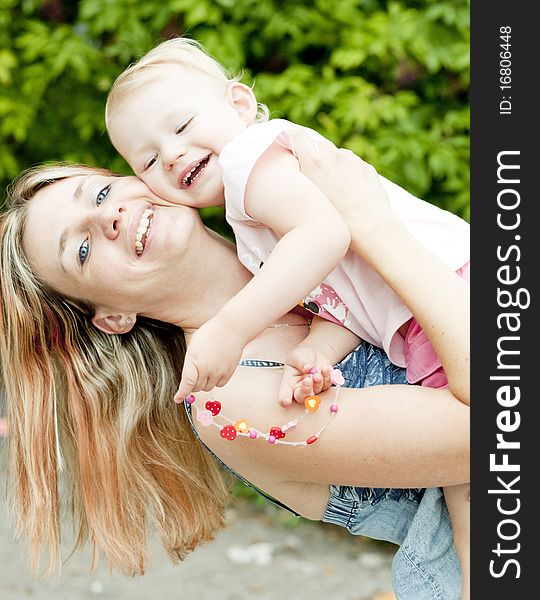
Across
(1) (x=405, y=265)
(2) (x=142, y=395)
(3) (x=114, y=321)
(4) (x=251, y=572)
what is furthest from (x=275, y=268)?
(4) (x=251, y=572)

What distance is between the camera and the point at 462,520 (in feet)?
6.62

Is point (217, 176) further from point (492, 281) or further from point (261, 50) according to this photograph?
point (261, 50)

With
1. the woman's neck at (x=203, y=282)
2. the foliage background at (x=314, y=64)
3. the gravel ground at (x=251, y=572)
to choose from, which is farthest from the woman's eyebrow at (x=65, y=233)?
the gravel ground at (x=251, y=572)

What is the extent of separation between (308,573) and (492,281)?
9.52 feet

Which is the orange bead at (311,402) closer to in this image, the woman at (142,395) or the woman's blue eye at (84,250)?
the woman at (142,395)

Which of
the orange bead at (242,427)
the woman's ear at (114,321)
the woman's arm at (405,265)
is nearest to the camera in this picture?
the woman's arm at (405,265)

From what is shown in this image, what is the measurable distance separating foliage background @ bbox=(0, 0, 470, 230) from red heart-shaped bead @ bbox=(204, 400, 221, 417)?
219cm

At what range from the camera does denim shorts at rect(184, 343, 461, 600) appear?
2072mm

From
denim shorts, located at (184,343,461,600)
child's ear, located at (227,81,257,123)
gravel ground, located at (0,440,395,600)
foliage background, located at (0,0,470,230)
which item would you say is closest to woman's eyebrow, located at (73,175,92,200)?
child's ear, located at (227,81,257,123)

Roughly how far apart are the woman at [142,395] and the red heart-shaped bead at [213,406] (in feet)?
0.07

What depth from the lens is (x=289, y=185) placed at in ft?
6.00

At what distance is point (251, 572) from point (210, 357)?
3042 millimetres

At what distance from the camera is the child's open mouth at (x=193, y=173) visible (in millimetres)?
2006

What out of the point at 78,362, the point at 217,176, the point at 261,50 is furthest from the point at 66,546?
the point at 217,176
